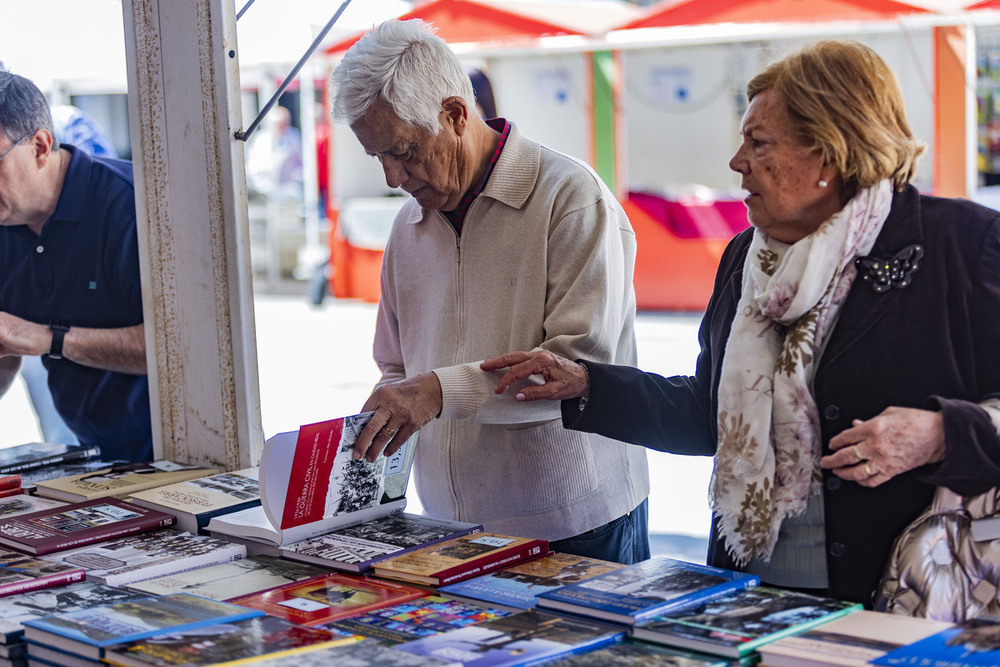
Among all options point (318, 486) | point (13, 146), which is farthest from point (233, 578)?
point (13, 146)

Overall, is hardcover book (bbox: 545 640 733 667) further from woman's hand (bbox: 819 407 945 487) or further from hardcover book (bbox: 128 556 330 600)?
hardcover book (bbox: 128 556 330 600)

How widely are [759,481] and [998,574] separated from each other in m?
0.36

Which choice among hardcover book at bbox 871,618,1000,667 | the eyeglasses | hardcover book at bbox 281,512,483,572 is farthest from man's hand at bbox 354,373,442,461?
the eyeglasses

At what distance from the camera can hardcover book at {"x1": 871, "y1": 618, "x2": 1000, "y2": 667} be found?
1.24 meters

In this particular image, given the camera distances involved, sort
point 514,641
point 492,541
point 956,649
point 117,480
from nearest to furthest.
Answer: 1. point 956,649
2. point 514,641
3. point 492,541
4. point 117,480

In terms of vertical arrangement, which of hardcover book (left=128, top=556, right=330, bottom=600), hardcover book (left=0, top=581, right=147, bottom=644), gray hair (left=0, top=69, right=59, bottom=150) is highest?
gray hair (left=0, top=69, right=59, bottom=150)

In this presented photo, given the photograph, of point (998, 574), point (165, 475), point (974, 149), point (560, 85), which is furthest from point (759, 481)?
point (560, 85)

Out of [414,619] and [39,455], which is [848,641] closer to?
[414,619]

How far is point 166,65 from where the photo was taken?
246 centimetres

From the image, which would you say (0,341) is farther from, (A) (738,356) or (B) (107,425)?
(A) (738,356)

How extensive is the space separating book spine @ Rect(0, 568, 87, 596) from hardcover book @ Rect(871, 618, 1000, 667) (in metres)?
1.25

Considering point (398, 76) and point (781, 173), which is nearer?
point (781, 173)

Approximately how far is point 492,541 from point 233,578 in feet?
1.40

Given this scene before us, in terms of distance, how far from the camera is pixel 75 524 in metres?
2.09
